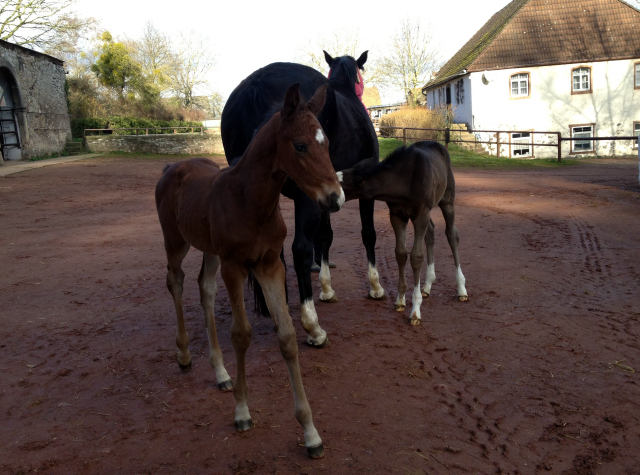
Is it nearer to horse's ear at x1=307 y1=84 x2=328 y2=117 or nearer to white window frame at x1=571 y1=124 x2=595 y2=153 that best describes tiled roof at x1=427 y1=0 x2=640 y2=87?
white window frame at x1=571 y1=124 x2=595 y2=153

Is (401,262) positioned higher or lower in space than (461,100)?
lower

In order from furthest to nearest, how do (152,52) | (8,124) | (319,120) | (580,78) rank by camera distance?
(152,52), (580,78), (8,124), (319,120)

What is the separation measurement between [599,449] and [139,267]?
6.47 m

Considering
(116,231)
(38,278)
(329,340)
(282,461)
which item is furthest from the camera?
(116,231)

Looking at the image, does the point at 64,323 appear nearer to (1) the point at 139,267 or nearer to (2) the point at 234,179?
(1) the point at 139,267

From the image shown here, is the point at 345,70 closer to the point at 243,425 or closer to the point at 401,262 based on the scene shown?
the point at 401,262

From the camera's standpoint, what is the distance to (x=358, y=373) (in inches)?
170

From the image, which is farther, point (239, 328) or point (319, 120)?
point (319, 120)

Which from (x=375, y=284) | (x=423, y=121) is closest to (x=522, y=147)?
(x=423, y=121)

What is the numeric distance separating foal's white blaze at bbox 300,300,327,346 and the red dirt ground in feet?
0.37

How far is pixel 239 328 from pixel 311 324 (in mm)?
1389

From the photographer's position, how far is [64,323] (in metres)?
5.72

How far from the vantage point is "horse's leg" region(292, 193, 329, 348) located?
4.79 m

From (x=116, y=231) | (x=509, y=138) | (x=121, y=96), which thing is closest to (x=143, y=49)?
(x=121, y=96)
